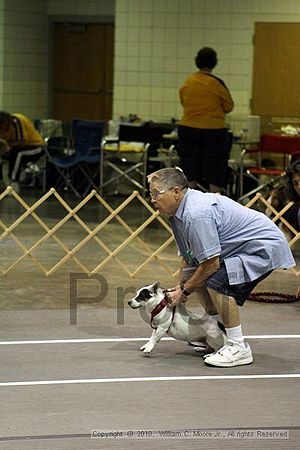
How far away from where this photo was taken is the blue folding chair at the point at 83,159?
12.0 meters

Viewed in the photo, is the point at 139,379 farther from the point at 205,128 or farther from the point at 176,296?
the point at 205,128

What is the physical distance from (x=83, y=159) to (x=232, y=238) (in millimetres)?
6681

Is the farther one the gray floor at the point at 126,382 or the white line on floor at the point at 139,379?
the white line on floor at the point at 139,379

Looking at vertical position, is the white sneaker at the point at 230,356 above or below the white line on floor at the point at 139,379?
above

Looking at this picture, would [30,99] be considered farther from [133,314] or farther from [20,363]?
[20,363]

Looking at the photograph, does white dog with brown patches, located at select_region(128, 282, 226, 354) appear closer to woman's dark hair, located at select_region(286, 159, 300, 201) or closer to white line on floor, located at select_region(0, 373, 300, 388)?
white line on floor, located at select_region(0, 373, 300, 388)

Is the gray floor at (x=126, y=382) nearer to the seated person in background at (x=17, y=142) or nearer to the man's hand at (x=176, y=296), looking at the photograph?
the man's hand at (x=176, y=296)

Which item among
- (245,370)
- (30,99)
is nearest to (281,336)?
(245,370)

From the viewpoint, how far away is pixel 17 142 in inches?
482

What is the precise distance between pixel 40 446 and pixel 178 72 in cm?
955

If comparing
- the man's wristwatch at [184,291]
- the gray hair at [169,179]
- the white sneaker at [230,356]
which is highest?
the gray hair at [169,179]

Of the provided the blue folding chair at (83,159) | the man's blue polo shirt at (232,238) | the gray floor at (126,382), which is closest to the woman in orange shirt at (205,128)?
the blue folding chair at (83,159)

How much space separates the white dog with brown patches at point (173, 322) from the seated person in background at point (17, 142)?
272 inches

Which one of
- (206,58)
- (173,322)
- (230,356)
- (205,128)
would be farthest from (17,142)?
(230,356)
